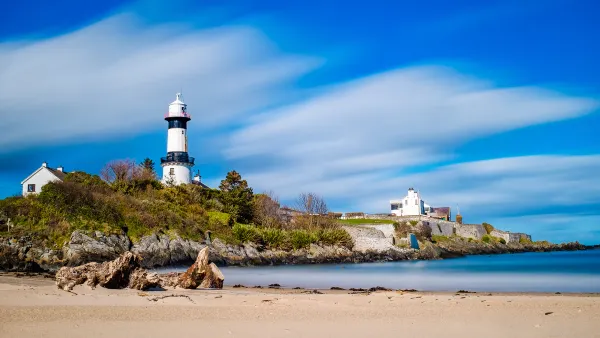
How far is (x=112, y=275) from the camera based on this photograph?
1142cm

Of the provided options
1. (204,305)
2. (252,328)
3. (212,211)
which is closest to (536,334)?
(252,328)

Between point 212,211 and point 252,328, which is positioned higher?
point 212,211

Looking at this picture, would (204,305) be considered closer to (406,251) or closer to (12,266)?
(12,266)

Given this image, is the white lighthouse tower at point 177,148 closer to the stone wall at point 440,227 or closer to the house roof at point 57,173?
the house roof at point 57,173

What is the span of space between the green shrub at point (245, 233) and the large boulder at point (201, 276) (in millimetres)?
21275

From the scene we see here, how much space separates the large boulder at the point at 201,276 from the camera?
13336 mm

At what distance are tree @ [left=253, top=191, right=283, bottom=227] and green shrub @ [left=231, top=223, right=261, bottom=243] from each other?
19.7 feet

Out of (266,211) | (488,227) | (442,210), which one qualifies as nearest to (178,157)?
(266,211)

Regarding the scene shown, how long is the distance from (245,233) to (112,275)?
24.5m

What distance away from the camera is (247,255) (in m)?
33.4

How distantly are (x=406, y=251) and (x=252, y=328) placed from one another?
4088 centimetres

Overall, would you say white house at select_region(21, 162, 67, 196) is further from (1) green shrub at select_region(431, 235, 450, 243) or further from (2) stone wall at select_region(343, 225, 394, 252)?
(1) green shrub at select_region(431, 235, 450, 243)

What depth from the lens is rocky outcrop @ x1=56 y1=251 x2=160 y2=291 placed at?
10.9m

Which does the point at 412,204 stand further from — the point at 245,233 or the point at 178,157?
the point at 245,233
